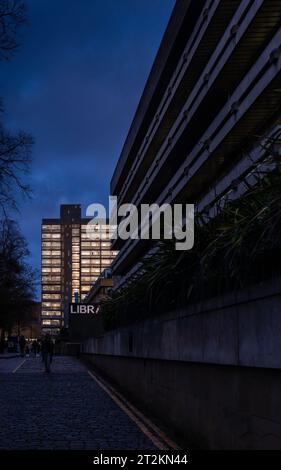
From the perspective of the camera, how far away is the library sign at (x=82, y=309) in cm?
6706

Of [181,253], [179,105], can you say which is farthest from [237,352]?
[179,105]

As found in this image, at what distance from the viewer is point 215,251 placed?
7.90 m

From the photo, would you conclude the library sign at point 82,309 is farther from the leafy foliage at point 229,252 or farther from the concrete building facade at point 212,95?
the leafy foliage at point 229,252

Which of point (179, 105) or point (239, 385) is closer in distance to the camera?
point (239, 385)

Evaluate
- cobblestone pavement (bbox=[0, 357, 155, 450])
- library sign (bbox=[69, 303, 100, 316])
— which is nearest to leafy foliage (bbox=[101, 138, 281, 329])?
cobblestone pavement (bbox=[0, 357, 155, 450])

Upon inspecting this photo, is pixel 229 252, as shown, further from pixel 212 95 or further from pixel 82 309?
pixel 82 309

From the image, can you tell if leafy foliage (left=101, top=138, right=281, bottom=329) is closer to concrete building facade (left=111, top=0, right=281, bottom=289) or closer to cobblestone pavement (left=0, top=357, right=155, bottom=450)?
A: cobblestone pavement (left=0, top=357, right=155, bottom=450)

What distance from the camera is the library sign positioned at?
6706 cm

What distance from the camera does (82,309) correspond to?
224ft

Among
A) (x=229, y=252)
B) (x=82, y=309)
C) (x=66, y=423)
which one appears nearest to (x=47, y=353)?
(x=66, y=423)

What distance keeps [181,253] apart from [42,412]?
4.79 metres

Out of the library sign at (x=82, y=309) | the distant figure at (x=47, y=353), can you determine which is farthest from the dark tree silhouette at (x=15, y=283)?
the distant figure at (x=47, y=353)
